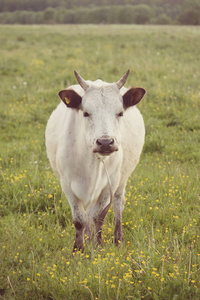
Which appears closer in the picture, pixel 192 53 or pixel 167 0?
pixel 192 53

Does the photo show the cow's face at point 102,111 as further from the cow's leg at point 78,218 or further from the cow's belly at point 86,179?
the cow's leg at point 78,218

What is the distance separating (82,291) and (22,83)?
29.1ft

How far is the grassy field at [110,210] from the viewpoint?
3.07m

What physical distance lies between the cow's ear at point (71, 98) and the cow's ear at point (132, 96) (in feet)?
1.57

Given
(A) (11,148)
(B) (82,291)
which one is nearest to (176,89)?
(A) (11,148)

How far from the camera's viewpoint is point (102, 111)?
11.0ft

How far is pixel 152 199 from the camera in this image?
4938mm

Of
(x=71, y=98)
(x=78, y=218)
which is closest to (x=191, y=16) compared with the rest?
(x=71, y=98)

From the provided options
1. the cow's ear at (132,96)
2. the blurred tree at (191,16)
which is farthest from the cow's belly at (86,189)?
the blurred tree at (191,16)

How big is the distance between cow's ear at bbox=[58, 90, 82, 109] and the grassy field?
1.39 metres

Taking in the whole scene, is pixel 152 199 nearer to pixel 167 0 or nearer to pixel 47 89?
pixel 47 89

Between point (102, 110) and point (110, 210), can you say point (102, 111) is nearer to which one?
point (102, 110)

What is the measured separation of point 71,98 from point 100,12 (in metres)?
62.0

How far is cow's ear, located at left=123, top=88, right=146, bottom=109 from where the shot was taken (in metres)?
3.68
